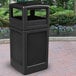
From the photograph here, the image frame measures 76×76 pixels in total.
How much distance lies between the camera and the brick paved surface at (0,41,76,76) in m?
6.13

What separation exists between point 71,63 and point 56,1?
3370 millimetres

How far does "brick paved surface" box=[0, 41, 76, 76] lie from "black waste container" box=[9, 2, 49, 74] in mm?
197

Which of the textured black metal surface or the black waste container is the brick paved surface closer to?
the black waste container

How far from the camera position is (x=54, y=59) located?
7121mm

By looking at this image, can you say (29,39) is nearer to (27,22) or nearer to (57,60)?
(27,22)

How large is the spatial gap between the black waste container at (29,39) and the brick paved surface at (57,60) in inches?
7.8

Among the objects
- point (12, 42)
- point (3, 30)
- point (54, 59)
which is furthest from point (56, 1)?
point (12, 42)

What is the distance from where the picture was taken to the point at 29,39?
230 inches

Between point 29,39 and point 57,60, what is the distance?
1.46m

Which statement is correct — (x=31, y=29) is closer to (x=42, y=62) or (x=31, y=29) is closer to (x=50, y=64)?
(x=42, y=62)

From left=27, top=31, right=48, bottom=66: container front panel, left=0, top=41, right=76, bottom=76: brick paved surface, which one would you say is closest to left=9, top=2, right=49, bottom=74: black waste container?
left=27, top=31, right=48, bottom=66: container front panel

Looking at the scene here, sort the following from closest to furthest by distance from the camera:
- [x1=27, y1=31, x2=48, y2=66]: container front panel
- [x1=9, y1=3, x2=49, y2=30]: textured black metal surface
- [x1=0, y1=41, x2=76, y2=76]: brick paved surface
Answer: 1. [x1=9, y1=3, x2=49, y2=30]: textured black metal surface
2. [x1=27, y1=31, x2=48, y2=66]: container front panel
3. [x1=0, y1=41, x2=76, y2=76]: brick paved surface

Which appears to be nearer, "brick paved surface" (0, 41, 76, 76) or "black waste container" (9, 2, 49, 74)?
"black waste container" (9, 2, 49, 74)

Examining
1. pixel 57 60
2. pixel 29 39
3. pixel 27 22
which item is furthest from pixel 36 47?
pixel 57 60
